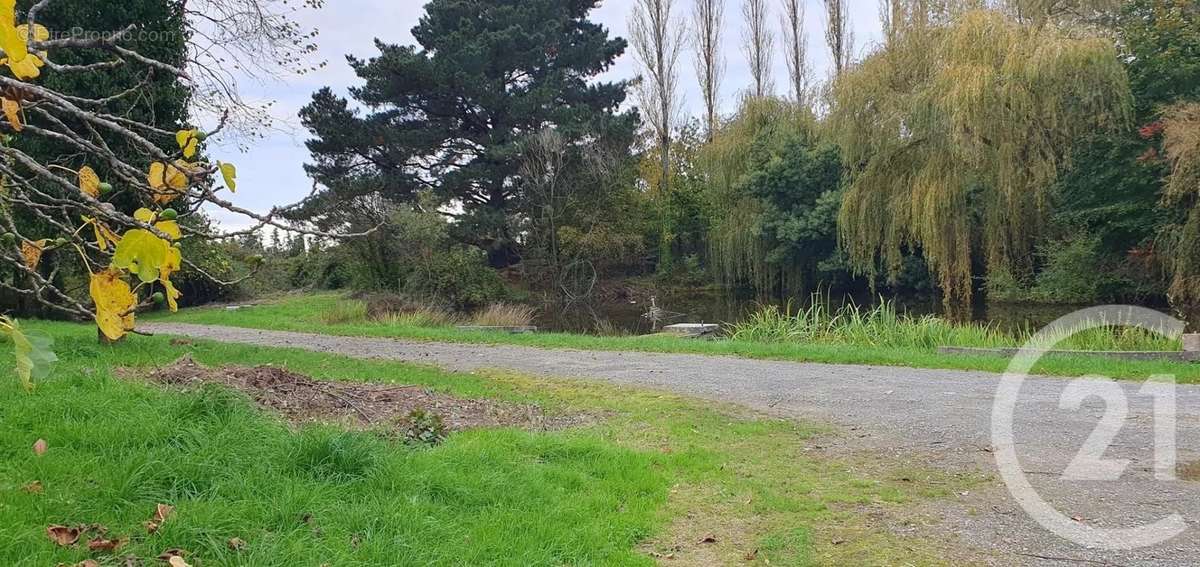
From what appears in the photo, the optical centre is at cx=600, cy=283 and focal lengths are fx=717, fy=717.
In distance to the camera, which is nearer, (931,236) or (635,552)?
(635,552)

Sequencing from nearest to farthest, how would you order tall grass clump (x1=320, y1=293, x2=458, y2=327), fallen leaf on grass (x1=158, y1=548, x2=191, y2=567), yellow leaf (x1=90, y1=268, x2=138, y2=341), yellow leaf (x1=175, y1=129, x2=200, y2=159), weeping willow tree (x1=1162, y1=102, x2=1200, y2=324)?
yellow leaf (x1=90, y1=268, x2=138, y2=341) → yellow leaf (x1=175, y1=129, x2=200, y2=159) → fallen leaf on grass (x1=158, y1=548, x2=191, y2=567) → weeping willow tree (x1=1162, y1=102, x2=1200, y2=324) → tall grass clump (x1=320, y1=293, x2=458, y2=327)

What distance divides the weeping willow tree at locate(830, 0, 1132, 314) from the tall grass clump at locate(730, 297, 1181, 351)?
3.60 m

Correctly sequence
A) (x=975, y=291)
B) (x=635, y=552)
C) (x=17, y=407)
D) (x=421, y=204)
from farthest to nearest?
(x=421, y=204)
(x=975, y=291)
(x=17, y=407)
(x=635, y=552)

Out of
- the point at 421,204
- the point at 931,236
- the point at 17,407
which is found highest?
the point at 421,204

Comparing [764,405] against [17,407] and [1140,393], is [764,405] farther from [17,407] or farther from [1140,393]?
[17,407]

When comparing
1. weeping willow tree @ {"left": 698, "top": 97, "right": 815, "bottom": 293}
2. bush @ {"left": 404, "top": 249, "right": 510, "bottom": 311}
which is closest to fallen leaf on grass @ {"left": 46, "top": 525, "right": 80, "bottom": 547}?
bush @ {"left": 404, "top": 249, "right": 510, "bottom": 311}

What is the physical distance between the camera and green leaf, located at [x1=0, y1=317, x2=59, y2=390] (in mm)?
942

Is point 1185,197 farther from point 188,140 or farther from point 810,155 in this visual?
point 188,140

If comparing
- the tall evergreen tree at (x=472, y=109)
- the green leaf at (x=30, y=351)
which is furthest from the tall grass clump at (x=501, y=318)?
the green leaf at (x=30, y=351)

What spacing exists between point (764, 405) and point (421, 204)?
63.2 ft

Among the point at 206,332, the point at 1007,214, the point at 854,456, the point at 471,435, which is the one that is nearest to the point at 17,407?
the point at 471,435

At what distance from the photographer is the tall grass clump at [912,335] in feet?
32.6

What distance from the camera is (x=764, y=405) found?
6.34 meters

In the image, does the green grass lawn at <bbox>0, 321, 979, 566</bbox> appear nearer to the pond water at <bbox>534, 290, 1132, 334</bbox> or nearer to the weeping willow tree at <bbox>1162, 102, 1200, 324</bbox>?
the pond water at <bbox>534, 290, 1132, 334</bbox>
